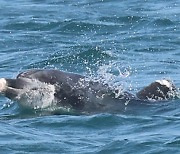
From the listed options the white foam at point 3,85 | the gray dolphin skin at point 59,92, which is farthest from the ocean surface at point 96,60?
the white foam at point 3,85

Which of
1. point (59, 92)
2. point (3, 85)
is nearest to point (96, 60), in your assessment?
point (59, 92)

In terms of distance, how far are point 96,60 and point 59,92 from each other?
5.91 meters

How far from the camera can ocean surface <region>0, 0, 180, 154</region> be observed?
12633mm

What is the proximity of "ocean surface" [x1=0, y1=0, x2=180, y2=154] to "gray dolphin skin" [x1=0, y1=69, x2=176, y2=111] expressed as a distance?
21cm

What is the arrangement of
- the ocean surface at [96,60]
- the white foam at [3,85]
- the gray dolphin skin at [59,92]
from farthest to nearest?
the gray dolphin skin at [59,92]
the white foam at [3,85]
the ocean surface at [96,60]

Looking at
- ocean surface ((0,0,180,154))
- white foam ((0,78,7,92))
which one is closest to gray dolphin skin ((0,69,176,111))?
white foam ((0,78,7,92))

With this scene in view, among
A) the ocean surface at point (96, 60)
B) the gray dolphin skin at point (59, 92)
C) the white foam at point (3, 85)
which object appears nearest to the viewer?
the ocean surface at point (96, 60)

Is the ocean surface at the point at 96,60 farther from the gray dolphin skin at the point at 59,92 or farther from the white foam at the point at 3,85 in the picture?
the white foam at the point at 3,85

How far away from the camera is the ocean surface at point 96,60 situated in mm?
12633

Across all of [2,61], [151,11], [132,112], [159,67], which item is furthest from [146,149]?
[151,11]

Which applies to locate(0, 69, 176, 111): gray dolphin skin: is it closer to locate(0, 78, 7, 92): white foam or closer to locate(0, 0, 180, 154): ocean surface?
locate(0, 78, 7, 92): white foam

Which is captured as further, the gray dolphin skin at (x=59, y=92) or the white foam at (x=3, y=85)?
the gray dolphin skin at (x=59, y=92)

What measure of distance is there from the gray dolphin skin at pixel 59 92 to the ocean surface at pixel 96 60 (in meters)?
0.21

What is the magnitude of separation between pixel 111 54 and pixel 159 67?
1.89 meters
